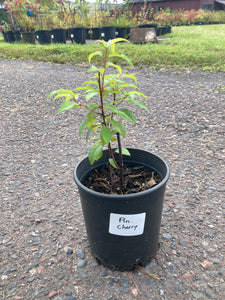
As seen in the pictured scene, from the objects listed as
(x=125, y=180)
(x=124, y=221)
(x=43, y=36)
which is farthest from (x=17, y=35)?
(x=124, y=221)

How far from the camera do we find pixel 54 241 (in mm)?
1411

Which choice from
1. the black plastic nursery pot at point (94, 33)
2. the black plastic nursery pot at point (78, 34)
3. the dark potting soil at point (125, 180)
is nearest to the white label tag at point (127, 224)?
the dark potting soil at point (125, 180)

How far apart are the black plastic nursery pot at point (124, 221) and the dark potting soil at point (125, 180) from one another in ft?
0.12

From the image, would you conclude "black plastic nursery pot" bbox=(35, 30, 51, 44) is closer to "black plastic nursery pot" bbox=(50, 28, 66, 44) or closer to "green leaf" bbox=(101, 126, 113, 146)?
"black plastic nursery pot" bbox=(50, 28, 66, 44)

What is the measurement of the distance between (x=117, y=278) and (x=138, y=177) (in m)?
0.50

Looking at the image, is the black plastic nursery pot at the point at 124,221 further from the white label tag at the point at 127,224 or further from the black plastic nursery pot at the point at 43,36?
the black plastic nursery pot at the point at 43,36

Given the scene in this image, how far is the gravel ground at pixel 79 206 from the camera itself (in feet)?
3.83

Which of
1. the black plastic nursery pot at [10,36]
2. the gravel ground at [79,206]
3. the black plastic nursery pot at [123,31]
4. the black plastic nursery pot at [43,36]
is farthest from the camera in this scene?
the black plastic nursery pot at [10,36]

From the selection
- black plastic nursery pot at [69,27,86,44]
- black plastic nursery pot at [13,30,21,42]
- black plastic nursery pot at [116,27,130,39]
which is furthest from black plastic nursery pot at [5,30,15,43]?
black plastic nursery pot at [116,27,130,39]

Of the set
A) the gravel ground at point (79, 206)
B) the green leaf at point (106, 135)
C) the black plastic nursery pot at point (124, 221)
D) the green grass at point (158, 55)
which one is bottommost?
the gravel ground at point (79, 206)

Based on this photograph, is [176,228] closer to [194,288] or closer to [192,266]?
[192,266]

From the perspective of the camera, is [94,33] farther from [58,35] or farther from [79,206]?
[79,206]

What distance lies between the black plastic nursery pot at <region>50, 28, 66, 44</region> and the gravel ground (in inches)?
196

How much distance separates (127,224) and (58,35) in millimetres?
7784
